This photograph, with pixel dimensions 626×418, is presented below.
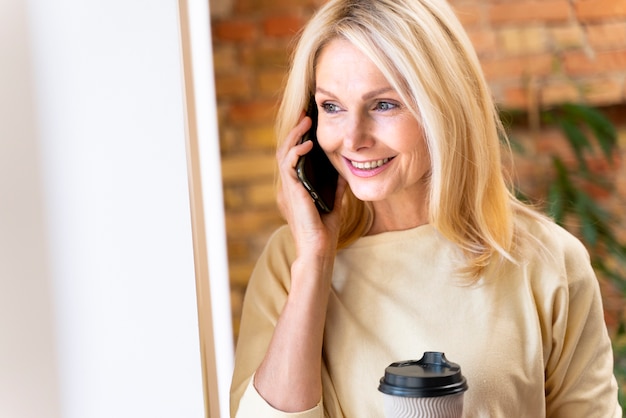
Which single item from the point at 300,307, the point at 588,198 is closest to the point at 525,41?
the point at 588,198

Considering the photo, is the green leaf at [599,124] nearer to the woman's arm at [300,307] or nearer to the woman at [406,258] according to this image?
the woman at [406,258]

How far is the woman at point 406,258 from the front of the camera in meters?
1.13

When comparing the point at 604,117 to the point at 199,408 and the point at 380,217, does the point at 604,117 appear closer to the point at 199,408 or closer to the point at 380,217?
the point at 380,217

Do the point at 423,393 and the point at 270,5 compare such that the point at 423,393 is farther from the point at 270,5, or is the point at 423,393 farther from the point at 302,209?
the point at 270,5

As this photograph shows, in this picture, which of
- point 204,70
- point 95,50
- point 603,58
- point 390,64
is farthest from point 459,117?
point 603,58

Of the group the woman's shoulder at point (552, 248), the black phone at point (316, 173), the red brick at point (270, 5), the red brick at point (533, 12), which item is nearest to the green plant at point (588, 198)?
the red brick at point (533, 12)

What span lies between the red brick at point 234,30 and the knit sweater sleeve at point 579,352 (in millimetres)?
1389

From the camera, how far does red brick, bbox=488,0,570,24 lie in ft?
7.95

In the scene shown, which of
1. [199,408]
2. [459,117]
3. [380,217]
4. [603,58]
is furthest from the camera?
[603,58]

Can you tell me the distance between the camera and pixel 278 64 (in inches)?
94.8

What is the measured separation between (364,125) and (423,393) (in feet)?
1.13

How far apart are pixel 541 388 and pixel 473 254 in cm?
20

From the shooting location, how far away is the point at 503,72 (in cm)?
242

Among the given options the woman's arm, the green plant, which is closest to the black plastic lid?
the woman's arm
